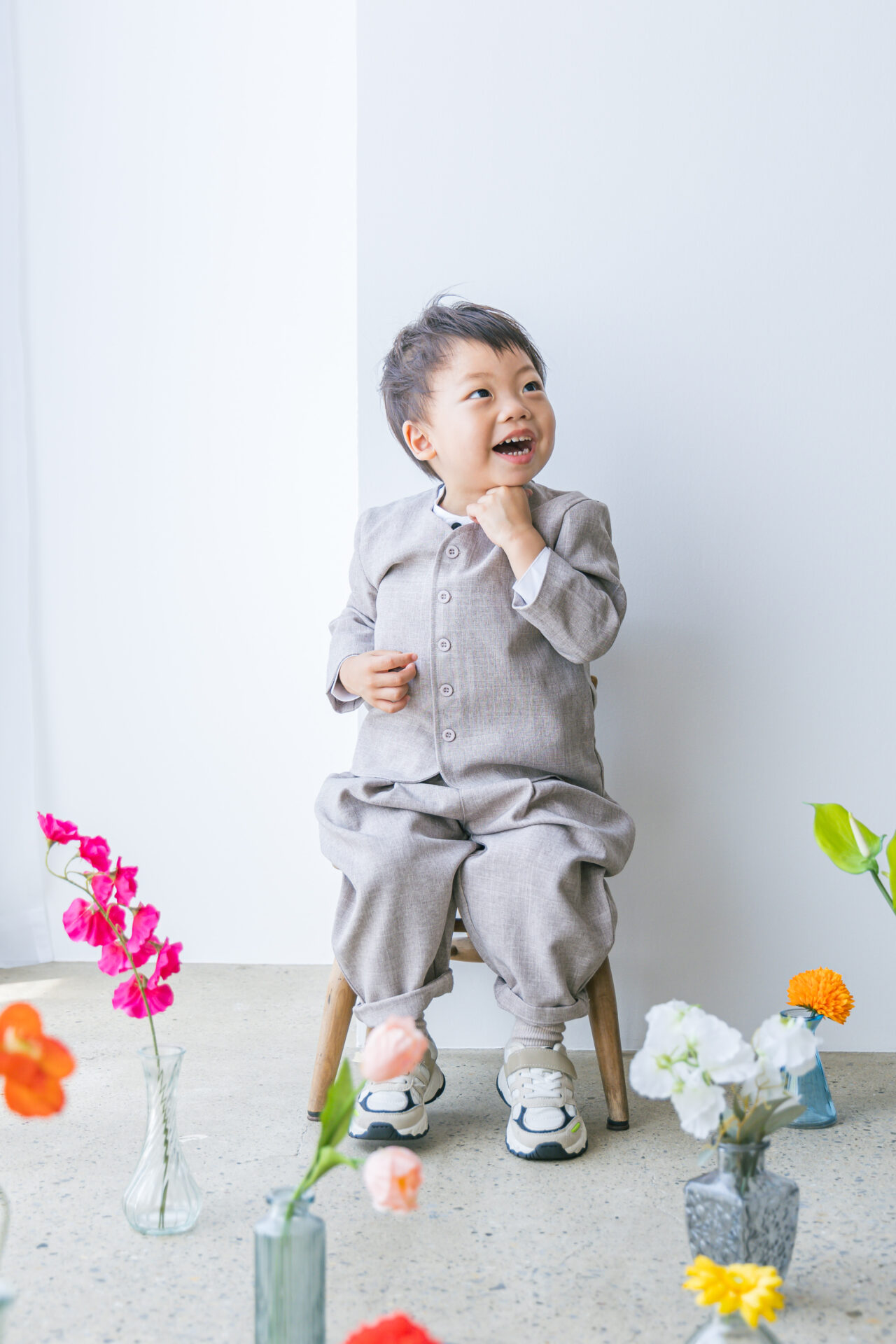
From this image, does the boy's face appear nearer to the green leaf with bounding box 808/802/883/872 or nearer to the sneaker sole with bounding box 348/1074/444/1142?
the green leaf with bounding box 808/802/883/872

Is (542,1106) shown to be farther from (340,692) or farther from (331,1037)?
(340,692)

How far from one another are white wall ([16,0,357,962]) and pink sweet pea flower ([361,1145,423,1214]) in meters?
1.22

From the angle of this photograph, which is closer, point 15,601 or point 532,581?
point 532,581

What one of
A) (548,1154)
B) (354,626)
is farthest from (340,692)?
(548,1154)

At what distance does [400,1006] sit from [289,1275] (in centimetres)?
48

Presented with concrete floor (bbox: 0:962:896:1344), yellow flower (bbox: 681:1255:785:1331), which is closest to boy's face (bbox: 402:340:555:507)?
concrete floor (bbox: 0:962:896:1344)

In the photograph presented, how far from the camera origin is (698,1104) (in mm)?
698

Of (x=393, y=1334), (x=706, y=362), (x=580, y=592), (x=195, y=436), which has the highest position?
(x=706, y=362)

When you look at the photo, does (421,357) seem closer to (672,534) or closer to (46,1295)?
(672,534)

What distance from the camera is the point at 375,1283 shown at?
0.83 metres

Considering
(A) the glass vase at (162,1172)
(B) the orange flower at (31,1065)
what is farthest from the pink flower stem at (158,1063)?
(B) the orange flower at (31,1065)

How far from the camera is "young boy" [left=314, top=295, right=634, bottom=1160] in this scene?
1118mm

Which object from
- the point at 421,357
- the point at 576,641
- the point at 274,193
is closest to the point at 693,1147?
the point at 576,641

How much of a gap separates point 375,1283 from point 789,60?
1.38 meters
